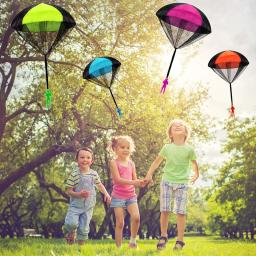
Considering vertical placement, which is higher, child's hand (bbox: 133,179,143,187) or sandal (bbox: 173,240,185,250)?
child's hand (bbox: 133,179,143,187)

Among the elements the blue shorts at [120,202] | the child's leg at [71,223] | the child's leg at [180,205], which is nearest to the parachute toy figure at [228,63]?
the child's leg at [180,205]

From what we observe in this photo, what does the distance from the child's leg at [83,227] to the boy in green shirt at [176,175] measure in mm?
1286

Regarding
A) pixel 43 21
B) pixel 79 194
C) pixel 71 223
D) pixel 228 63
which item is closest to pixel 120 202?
pixel 79 194

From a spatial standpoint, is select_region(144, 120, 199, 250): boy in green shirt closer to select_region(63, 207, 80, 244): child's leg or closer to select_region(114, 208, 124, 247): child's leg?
select_region(114, 208, 124, 247): child's leg

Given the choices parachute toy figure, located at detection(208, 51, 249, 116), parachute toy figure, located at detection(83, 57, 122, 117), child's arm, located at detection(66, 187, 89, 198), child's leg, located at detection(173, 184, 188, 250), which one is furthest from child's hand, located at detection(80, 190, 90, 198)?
parachute toy figure, located at detection(208, 51, 249, 116)

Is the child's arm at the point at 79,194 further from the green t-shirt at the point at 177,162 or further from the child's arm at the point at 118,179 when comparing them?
the green t-shirt at the point at 177,162

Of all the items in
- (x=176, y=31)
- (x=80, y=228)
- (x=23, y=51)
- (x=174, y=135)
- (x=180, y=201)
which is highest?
(x=23, y=51)

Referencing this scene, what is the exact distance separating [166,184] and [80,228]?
1.72 m

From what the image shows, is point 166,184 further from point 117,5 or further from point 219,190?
point 219,190

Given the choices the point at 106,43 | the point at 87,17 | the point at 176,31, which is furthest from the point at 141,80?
the point at 176,31

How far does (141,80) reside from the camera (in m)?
18.2

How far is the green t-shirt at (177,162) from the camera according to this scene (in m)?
8.03

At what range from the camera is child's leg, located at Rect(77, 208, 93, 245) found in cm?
802

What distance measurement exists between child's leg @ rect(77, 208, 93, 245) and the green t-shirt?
1521 millimetres
